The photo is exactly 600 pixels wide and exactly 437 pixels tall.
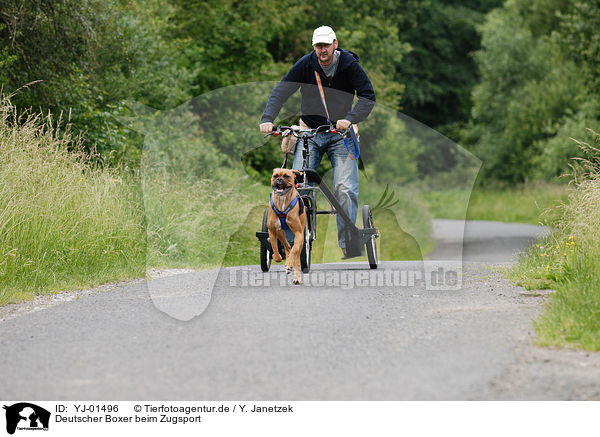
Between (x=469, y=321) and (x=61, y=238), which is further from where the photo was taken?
(x=61, y=238)

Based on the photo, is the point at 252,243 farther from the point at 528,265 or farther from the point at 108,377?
the point at 108,377

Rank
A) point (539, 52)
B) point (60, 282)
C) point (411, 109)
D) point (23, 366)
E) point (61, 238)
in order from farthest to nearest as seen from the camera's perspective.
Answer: point (411, 109)
point (539, 52)
point (61, 238)
point (60, 282)
point (23, 366)

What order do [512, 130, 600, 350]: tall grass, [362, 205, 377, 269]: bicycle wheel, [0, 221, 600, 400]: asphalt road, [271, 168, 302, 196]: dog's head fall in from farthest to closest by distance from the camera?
[362, 205, 377, 269]: bicycle wheel, [271, 168, 302, 196]: dog's head, [512, 130, 600, 350]: tall grass, [0, 221, 600, 400]: asphalt road

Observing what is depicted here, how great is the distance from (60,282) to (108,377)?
363 centimetres

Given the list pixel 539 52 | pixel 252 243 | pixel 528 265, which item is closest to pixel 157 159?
pixel 252 243

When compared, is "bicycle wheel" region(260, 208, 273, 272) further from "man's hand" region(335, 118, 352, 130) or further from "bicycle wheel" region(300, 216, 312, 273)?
"man's hand" region(335, 118, 352, 130)

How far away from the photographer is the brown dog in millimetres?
6859

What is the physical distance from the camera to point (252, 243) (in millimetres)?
12641

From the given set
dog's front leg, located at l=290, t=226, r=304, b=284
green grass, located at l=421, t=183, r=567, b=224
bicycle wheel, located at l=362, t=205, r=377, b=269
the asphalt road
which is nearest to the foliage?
green grass, located at l=421, t=183, r=567, b=224

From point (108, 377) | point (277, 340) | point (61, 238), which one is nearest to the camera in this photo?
point (108, 377)

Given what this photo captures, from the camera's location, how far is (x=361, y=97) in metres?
7.80

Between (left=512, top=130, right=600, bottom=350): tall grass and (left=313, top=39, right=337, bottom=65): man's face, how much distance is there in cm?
284
